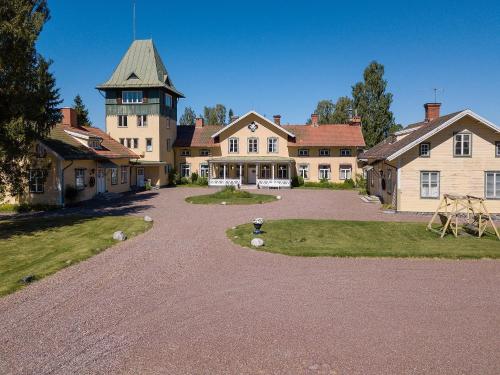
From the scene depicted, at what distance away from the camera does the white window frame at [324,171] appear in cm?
4353

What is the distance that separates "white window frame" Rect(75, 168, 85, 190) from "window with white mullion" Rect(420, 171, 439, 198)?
23.2 meters

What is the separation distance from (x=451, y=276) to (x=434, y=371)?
18.9ft

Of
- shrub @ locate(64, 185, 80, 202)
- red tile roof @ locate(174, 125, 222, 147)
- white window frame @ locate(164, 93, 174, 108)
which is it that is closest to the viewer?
shrub @ locate(64, 185, 80, 202)

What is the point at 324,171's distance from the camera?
Answer: 4369 cm

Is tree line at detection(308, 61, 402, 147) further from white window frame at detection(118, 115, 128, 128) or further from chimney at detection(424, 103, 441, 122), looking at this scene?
white window frame at detection(118, 115, 128, 128)

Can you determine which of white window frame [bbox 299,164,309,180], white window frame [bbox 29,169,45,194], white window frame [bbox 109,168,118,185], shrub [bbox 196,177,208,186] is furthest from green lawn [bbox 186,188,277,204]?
white window frame [bbox 299,164,309,180]

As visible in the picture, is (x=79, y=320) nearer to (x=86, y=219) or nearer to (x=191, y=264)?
(x=191, y=264)

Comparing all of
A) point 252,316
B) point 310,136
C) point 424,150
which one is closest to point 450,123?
point 424,150

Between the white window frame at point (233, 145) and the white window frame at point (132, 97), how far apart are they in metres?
10.4

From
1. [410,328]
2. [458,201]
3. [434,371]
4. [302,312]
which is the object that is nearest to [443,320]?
[410,328]

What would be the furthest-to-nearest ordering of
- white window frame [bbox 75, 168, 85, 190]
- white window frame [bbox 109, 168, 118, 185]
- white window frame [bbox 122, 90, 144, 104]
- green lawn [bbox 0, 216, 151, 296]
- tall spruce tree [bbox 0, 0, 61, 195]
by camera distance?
white window frame [bbox 122, 90, 144, 104]
white window frame [bbox 109, 168, 118, 185]
white window frame [bbox 75, 168, 85, 190]
tall spruce tree [bbox 0, 0, 61, 195]
green lawn [bbox 0, 216, 151, 296]

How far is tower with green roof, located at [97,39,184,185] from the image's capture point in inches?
1575

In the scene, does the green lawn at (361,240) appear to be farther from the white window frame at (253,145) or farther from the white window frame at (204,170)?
the white window frame at (204,170)

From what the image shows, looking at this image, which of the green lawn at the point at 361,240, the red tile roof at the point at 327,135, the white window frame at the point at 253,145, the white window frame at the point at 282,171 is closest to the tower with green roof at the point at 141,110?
the white window frame at the point at 253,145
